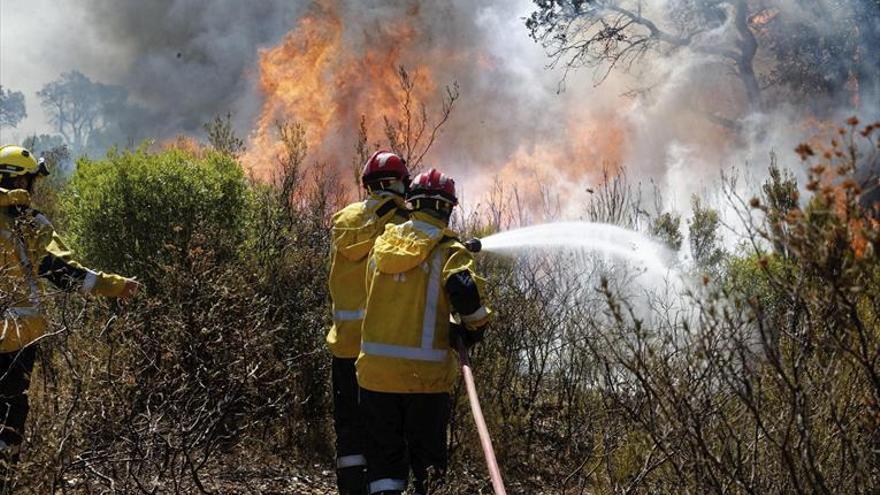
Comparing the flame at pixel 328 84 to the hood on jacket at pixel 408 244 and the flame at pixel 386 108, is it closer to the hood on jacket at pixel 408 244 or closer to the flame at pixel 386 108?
the flame at pixel 386 108

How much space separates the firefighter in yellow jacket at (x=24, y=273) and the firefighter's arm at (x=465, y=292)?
180 cm

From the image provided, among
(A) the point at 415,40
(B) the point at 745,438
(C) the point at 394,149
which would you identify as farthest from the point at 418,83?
(B) the point at 745,438

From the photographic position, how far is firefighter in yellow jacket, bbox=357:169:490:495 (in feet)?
14.2

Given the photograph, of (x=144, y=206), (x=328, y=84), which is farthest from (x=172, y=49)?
(x=144, y=206)

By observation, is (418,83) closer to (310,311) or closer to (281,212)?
(281,212)

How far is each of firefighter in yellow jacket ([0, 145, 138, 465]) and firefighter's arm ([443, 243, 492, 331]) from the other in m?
1.80

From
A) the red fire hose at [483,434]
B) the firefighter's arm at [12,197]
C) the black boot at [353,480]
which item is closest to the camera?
the red fire hose at [483,434]

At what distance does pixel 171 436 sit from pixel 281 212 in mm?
3705

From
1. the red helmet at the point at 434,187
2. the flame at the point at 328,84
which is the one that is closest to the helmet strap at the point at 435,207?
the red helmet at the point at 434,187

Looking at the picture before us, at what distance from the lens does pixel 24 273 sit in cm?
454

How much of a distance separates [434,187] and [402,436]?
1.26 metres

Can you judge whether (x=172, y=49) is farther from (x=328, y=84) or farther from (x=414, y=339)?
(x=414, y=339)

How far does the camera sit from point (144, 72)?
28.1 meters

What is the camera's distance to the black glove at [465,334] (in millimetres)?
4316
